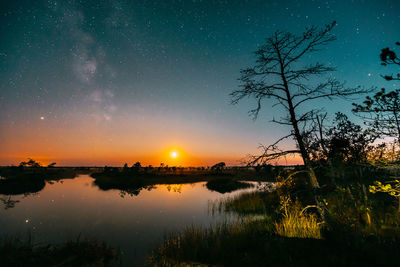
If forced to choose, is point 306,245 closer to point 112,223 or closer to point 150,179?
point 112,223

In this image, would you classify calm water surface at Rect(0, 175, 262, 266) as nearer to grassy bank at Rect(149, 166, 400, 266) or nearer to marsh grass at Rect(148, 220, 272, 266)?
marsh grass at Rect(148, 220, 272, 266)

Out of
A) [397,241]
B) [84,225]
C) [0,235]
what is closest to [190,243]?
[397,241]

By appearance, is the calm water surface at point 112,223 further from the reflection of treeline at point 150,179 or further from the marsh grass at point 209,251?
the reflection of treeline at point 150,179

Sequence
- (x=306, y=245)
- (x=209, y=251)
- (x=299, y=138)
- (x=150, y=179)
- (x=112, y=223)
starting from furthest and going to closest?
(x=150, y=179), (x=112, y=223), (x=209, y=251), (x=299, y=138), (x=306, y=245)

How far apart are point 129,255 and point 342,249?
9.21 m

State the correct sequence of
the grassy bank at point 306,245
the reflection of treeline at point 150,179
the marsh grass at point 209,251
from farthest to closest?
the reflection of treeline at point 150,179, the marsh grass at point 209,251, the grassy bank at point 306,245

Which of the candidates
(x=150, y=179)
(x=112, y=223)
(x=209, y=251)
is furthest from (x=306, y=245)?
(x=150, y=179)

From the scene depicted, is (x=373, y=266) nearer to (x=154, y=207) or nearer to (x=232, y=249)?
(x=232, y=249)

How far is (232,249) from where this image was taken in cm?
710

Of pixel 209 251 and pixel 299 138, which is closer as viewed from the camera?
pixel 299 138

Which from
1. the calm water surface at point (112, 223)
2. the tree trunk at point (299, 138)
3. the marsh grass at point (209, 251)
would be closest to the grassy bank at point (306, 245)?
the marsh grass at point (209, 251)

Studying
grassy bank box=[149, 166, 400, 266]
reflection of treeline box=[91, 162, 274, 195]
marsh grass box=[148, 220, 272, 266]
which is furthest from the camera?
reflection of treeline box=[91, 162, 274, 195]

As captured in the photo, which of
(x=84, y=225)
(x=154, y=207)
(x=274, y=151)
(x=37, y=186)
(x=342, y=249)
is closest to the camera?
(x=342, y=249)

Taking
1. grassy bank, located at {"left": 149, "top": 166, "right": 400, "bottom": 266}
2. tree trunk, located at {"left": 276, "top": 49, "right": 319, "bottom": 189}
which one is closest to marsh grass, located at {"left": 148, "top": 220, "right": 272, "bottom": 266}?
grassy bank, located at {"left": 149, "top": 166, "right": 400, "bottom": 266}
